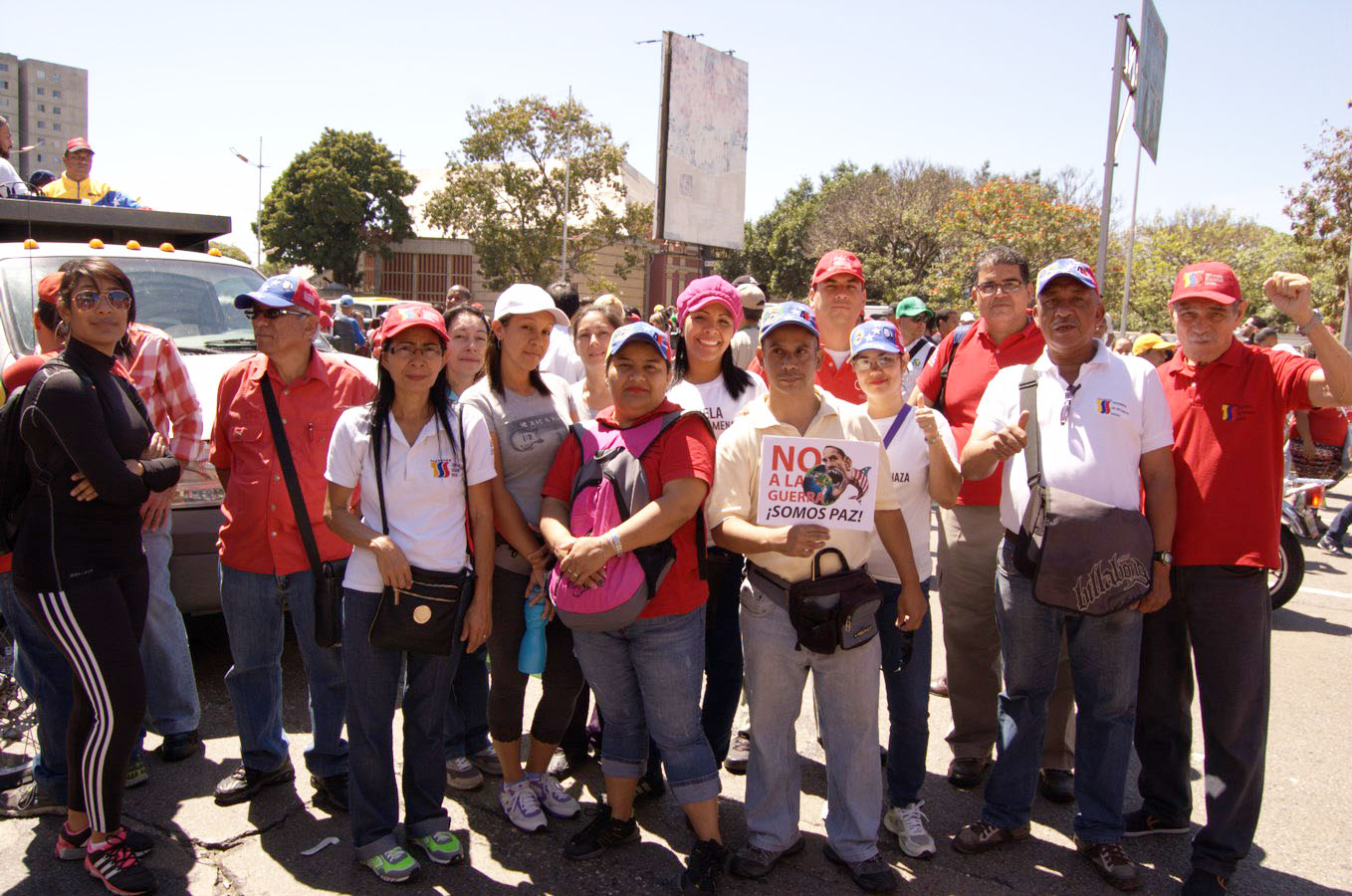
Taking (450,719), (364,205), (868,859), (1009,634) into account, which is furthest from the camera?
(364,205)

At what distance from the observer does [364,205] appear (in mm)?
53156

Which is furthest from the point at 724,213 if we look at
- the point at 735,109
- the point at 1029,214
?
the point at 1029,214

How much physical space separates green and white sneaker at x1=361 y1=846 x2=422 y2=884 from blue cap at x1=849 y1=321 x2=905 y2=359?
96.8 inches

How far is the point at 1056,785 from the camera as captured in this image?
13.2ft

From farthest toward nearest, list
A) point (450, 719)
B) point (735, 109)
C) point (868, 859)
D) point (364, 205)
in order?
1. point (364, 205)
2. point (735, 109)
3. point (450, 719)
4. point (868, 859)

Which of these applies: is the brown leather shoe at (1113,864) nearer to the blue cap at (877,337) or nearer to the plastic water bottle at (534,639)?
the blue cap at (877,337)

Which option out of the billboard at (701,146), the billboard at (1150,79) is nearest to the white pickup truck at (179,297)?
the billboard at (1150,79)

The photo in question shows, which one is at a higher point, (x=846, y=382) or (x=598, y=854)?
(x=846, y=382)

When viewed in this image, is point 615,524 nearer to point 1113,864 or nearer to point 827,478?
point 827,478

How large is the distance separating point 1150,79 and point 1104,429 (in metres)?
15.9

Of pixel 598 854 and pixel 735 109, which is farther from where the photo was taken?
pixel 735 109

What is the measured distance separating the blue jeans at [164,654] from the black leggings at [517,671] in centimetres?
154

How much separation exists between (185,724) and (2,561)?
105cm

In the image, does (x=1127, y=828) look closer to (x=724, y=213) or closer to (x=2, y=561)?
(x=2, y=561)
